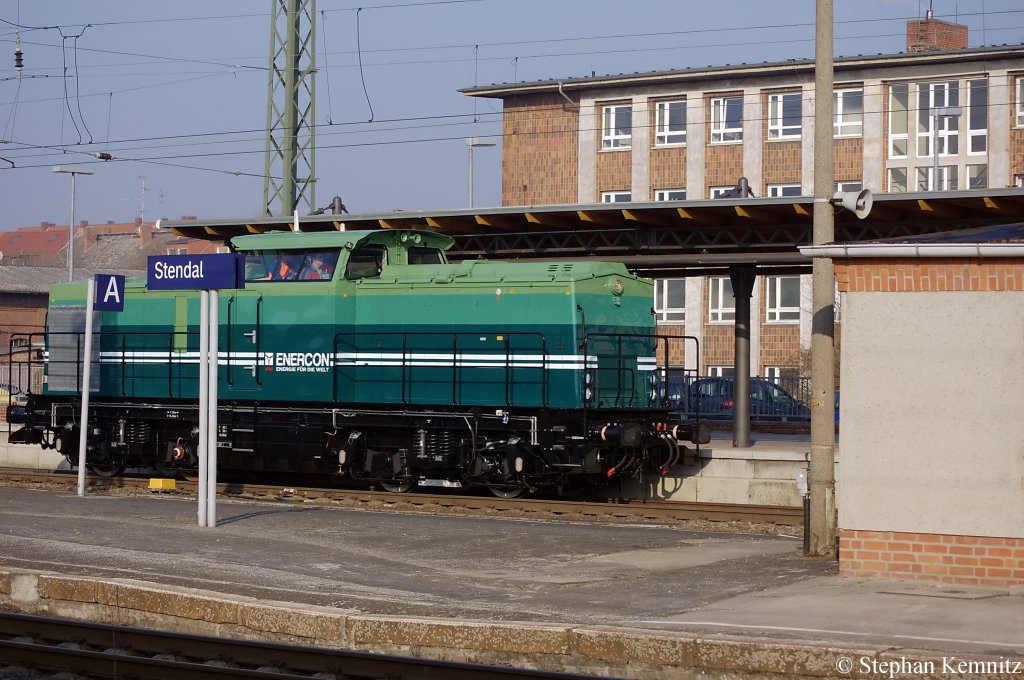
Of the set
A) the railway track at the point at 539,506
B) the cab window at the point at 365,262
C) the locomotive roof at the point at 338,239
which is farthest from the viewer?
the cab window at the point at 365,262

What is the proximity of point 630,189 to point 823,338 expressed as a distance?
3379 centimetres

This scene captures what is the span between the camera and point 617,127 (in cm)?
4475

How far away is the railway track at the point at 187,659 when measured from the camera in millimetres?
7312

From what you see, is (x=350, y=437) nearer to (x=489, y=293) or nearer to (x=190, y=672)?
(x=489, y=293)

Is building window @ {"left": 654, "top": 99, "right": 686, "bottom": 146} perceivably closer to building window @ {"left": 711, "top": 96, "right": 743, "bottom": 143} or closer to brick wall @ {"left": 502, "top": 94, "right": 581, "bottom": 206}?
building window @ {"left": 711, "top": 96, "right": 743, "bottom": 143}

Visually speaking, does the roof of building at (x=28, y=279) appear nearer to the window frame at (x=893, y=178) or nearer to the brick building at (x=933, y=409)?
the window frame at (x=893, y=178)

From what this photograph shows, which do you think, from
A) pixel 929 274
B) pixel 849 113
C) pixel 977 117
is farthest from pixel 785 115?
pixel 929 274

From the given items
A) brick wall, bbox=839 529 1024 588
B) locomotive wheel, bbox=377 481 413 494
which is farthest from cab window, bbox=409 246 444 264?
brick wall, bbox=839 529 1024 588

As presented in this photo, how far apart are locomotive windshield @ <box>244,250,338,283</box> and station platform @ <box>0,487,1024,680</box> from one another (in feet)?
13.9

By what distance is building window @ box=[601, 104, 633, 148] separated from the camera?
146 feet

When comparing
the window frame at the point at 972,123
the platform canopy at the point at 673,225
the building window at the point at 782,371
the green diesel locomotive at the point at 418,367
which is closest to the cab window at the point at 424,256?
the green diesel locomotive at the point at 418,367

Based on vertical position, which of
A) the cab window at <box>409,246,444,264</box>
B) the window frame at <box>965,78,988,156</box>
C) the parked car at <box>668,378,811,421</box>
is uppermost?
the window frame at <box>965,78,988,156</box>

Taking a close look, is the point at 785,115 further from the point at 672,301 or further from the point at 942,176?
the point at 672,301

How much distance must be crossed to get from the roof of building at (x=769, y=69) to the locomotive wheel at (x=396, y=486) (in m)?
27.0
